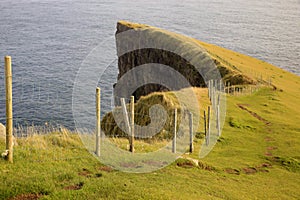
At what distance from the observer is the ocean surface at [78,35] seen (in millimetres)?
64375

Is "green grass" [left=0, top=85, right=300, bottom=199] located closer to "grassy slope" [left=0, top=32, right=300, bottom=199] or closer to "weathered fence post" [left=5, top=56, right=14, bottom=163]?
"grassy slope" [left=0, top=32, right=300, bottom=199]

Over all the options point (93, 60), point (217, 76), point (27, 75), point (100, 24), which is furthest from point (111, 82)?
point (100, 24)

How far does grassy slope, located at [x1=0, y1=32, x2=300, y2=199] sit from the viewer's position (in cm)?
1332

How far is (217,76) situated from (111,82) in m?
33.6

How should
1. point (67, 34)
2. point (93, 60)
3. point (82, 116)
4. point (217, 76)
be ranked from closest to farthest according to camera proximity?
point (82, 116)
point (217, 76)
point (93, 60)
point (67, 34)

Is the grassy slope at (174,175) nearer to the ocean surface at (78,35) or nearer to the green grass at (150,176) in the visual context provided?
the green grass at (150,176)

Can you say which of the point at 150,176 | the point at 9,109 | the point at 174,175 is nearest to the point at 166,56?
the point at 174,175

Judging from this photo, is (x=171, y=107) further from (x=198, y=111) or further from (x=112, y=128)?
(x=112, y=128)

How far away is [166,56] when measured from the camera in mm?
81688

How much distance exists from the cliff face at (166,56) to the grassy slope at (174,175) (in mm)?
33102

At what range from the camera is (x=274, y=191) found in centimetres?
1941

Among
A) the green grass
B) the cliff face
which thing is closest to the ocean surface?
the cliff face

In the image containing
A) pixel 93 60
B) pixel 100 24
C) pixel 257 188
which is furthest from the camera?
pixel 100 24

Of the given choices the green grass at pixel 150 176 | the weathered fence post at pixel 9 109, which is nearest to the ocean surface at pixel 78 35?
the green grass at pixel 150 176
